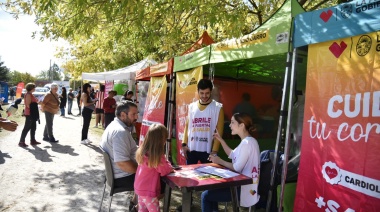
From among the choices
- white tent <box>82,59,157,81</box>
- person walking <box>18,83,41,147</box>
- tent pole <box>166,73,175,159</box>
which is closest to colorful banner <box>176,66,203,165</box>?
tent pole <box>166,73,175,159</box>

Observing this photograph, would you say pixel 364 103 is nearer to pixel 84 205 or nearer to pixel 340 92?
pixel 340 92

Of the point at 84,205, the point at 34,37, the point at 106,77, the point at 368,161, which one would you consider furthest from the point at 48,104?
the point at 368,161

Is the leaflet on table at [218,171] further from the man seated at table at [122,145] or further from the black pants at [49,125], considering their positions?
the black pants at [49,125]

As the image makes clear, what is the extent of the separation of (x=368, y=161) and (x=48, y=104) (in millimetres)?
8058

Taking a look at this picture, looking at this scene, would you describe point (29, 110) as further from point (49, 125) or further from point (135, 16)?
point (135, 16)

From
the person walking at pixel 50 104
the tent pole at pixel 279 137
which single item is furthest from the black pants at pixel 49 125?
the tent pole at pixel 279 137

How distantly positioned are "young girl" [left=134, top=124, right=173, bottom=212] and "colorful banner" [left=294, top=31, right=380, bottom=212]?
4.43 feet

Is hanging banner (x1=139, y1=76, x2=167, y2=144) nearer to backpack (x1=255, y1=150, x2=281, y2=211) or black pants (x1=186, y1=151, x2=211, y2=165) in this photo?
black pants (x1=186, y1=151, x2=211, y2=165)

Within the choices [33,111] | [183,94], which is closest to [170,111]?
[183,94]

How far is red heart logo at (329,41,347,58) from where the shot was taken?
2.44m

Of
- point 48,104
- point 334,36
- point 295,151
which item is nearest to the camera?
point 334,36

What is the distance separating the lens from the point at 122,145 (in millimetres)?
3146

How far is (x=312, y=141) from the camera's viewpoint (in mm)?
2707

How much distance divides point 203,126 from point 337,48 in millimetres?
1909
